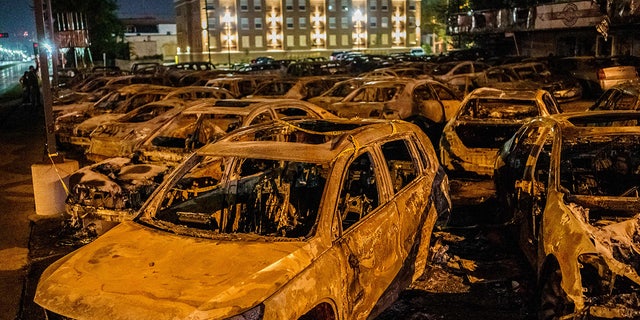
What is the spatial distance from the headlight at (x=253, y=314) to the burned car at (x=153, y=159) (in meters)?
3.30

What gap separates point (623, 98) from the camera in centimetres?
1025

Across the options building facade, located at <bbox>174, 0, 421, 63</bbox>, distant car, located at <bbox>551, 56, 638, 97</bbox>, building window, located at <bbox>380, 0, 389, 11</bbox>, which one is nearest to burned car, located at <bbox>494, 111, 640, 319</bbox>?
distant car, located at <bbox>551, 56, 638, 97</bbox>

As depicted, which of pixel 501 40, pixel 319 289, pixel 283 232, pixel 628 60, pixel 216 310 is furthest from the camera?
pixel 501 40

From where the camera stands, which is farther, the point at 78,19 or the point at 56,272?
the point at 78,19

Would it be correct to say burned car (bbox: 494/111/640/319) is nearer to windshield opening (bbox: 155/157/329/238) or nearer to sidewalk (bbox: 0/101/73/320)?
windshield opening (bbox: 155/157/329/238)

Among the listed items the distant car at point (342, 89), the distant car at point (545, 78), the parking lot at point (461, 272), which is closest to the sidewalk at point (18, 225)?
the parking lot at point (461, 272)

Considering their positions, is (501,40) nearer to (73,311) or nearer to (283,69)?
(283,69)

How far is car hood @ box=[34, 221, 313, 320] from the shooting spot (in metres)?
3.45

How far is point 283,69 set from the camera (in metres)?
34.6

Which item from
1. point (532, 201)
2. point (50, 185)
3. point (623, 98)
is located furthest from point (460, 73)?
point (532, 201)

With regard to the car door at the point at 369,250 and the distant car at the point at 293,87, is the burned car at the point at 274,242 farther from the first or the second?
the distant car at the point at 293,87

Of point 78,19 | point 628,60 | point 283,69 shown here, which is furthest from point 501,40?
point 78,19

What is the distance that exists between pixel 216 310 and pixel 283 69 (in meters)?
31.8

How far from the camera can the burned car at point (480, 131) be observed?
9.90m
